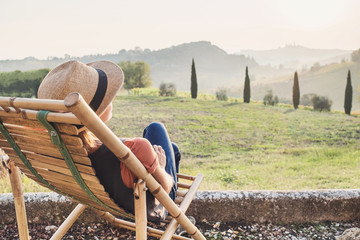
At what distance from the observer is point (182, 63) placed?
46.9 m

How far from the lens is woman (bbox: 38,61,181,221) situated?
1547 millimetres

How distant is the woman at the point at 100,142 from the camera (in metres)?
1.55

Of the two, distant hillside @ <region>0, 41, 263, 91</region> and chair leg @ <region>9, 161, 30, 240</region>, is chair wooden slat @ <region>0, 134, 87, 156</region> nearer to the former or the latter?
chair leg @ <region>9, 161, 30, 240</region>

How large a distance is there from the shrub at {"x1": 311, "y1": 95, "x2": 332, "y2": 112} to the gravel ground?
20846mm

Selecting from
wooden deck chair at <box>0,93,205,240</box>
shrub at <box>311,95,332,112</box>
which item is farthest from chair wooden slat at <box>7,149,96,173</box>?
shrub at <box>311,95,332,112</box>

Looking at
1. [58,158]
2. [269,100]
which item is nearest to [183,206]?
[58,158]

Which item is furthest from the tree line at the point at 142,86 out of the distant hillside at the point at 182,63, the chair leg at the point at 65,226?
the chair leg at the point at 65,226

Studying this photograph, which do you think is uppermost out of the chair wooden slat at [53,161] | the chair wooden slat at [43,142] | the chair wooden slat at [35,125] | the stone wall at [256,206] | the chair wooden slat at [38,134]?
the chair wooden slat at [35,125]

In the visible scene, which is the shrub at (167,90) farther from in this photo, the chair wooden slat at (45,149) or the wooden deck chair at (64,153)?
the chair wooden slat at (45,149)

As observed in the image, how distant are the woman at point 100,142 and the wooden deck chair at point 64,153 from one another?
0.23 ft

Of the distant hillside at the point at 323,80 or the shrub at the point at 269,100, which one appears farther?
the distant hillside at the point at 323,80

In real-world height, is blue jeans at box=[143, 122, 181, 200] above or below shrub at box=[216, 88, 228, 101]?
above

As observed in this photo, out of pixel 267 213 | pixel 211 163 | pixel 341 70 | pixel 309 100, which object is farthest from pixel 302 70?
pixel 267 213

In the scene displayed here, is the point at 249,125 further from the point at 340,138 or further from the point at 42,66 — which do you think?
the point at 42,66
